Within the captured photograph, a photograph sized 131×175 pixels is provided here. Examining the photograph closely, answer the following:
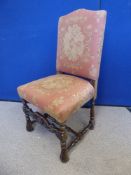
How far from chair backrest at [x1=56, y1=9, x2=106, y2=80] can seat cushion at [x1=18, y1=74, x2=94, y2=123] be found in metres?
0.10

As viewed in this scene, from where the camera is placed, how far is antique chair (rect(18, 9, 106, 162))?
1134 mm

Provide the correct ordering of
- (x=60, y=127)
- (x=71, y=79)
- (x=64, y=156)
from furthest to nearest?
(x=71, y=79) → (x=64, y=156) → (x=60, y=127)

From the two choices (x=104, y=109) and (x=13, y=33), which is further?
(x=104, y=109)

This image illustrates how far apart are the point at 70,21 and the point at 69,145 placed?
0.93 meters

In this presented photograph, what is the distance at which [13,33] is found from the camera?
5.58 feet

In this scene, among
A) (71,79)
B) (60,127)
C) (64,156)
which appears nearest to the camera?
(60,127)

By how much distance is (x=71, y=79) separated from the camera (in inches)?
53.3

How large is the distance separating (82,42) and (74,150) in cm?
81

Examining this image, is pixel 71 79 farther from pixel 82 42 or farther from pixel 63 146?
pixel 63 146

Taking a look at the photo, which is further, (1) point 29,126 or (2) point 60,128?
(1) point 29,126

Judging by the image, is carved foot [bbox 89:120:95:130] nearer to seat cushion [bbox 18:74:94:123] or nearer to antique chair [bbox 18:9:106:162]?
antique chair [bbox 18:9:106:162]

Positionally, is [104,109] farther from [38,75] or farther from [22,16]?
[22,16]

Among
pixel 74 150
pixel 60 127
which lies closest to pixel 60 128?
pixel 60 127

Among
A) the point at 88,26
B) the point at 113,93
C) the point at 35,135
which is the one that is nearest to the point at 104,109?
the point at 113,93
